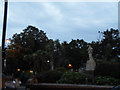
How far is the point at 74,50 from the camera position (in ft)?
117

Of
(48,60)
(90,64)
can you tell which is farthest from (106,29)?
(90,64)

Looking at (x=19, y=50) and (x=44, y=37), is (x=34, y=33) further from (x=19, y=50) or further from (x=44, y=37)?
(x=19, y=50)

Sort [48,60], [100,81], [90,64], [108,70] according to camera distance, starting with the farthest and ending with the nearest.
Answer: [48,60]
[90,64]
[108,70]
[100,81]

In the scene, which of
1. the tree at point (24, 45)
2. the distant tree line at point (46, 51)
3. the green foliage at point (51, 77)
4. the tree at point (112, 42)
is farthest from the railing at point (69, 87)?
the tree at point (112, 42)

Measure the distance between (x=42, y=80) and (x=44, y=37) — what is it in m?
19.5

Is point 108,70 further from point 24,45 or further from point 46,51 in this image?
point 24,45

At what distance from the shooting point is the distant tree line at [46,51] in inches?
1084

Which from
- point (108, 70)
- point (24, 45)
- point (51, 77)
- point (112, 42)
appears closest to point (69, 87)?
point (51, 77)

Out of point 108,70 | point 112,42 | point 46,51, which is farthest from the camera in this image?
point 112,42

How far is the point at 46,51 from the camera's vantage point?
27391mm

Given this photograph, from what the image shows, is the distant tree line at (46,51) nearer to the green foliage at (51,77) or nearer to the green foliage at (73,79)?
the green foliage at (51,77)

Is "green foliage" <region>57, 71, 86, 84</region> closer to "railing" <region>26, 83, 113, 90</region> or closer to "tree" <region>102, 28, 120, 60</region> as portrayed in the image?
"railing" <region>26, 83, 113, 90</region>

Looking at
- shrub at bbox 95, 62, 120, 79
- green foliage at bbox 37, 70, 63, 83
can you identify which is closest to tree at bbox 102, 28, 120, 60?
shrub at bbox 95, 62, 120, 79

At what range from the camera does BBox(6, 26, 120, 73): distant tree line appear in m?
27.5
